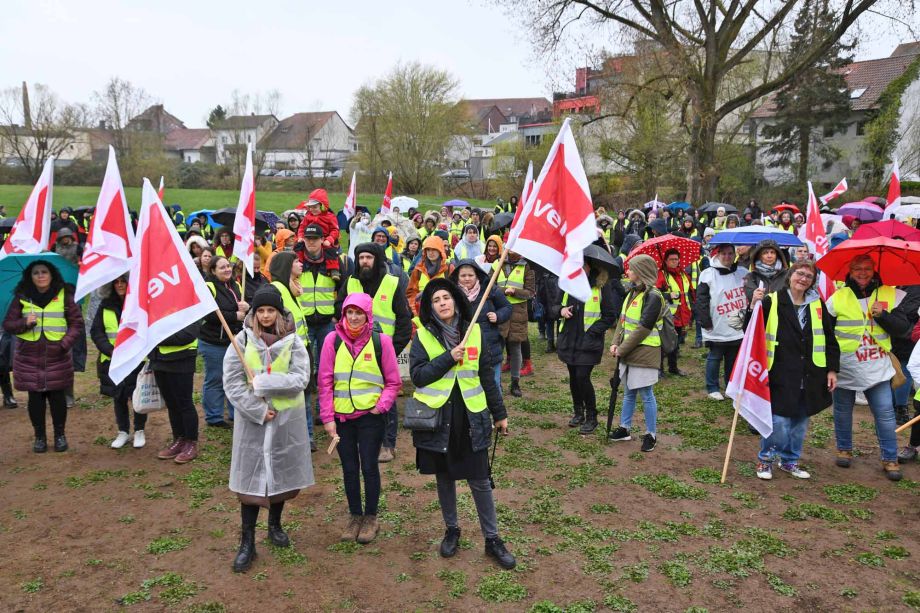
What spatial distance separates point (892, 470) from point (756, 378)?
1608 mm

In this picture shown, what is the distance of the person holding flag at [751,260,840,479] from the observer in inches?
248

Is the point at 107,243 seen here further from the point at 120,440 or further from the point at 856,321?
the point at 856,321

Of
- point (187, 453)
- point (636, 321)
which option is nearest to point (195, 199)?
point (187, 453)

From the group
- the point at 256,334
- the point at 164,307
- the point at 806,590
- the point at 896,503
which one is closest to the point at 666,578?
the point at 806,590

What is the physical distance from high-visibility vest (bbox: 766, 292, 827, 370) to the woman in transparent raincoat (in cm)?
430

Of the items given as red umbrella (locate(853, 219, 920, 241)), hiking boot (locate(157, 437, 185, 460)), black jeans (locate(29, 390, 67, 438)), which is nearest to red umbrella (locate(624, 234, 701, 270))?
red umbrella (locate(853, 219, 920, 241))

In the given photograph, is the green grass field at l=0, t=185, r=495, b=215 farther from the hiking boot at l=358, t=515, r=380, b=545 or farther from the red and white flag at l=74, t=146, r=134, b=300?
the hiking boot at l=358, t=515, r=380, b=545

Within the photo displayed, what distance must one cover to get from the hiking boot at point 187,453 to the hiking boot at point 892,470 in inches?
267

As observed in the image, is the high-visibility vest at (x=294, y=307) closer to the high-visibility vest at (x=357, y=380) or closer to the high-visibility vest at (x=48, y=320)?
the high-visibility vest at (x=357, y=380)

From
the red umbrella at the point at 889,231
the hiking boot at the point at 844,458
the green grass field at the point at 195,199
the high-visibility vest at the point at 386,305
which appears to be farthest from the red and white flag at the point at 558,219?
the green grass field at the point at 195,199

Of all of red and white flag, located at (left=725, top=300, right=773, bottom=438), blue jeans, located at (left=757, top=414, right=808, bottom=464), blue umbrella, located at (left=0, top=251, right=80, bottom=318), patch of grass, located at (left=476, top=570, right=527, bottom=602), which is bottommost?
patch of grass, located at (left=476, top=570, right=527, bottom=602)

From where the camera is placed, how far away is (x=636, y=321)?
695cm

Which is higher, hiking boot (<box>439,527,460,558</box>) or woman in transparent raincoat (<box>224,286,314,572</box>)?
woman in transparent raincoat (<box>224,286,314,572</box>)

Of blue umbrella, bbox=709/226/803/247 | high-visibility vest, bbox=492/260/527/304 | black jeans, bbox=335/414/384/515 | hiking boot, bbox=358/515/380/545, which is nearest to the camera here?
black jeans, bbox=335/414/384/515
